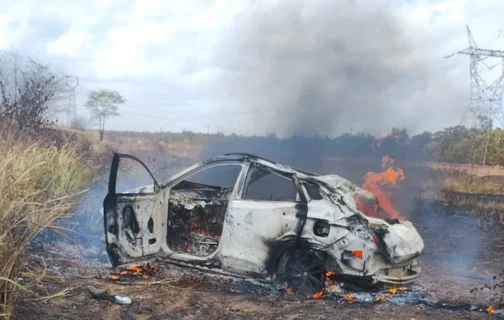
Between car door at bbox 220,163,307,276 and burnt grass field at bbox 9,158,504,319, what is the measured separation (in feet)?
1.26

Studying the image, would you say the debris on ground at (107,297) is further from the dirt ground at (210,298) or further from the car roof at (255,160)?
the car roof at (255,160)

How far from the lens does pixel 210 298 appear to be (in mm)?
6059

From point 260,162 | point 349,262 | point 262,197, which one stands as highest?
point 260,162

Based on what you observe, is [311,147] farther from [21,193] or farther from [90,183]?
[21,193]

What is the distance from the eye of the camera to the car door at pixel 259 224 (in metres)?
6.33

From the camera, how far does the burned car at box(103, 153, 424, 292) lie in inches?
244

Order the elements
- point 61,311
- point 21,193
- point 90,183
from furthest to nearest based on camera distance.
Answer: point 90,183 < point 61,311 < point 21,193

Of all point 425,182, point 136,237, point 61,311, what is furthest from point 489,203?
point 61,311

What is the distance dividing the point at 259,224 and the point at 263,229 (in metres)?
0.08

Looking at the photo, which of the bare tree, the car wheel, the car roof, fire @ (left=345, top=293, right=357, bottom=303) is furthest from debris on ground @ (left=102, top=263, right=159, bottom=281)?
the bare tree

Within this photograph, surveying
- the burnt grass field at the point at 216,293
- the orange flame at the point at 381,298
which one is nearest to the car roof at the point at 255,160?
the burnt grass field at the point at 216,293

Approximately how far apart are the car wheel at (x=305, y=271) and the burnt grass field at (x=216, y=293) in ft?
0.49

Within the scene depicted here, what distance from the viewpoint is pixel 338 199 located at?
20.9 ft

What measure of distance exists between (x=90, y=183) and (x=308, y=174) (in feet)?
18.6
